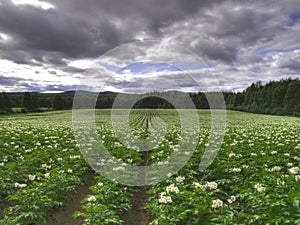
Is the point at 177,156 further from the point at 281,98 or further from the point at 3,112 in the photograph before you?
the point at 281,98

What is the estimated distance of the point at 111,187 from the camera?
23.7ft

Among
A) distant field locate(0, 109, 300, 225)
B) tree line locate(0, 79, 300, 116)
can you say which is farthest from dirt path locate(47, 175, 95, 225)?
tree line locate(0, 79, 300, 116)

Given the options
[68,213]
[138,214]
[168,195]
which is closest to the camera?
[168,195]

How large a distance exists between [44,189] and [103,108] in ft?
248

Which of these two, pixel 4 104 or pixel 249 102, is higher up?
pixel 249 102

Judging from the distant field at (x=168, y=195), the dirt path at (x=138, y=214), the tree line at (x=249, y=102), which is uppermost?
the tree line at (x=249, y=102)

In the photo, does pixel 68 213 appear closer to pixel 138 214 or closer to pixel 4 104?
pixel 138 214

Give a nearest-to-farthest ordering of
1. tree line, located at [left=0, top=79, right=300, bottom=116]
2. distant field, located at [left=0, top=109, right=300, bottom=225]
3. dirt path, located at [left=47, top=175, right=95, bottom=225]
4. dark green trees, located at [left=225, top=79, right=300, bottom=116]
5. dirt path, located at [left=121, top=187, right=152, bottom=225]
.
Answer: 1. distant field, located at [left=0, top=109, right=300, bottom=225]
2. dirt path, located at [left=47, top=175, right=95, bottom=225]
3. dirt path, located at [left=121, top=187, right=152, bottom=225]
4. tree line, located at [left=0, top=79, right=300, bottom=116]
5. dark green trees, located at [left=225, top=79, right=300, bottom=116]

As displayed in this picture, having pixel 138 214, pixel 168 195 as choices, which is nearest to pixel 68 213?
pixel 138 214

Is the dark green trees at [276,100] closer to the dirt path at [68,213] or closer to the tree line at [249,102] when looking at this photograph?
the tree line at [249,102]

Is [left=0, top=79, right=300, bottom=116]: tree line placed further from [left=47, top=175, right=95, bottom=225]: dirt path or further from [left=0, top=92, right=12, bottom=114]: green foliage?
[left=47, top=175, right=95, bottom=225]: dirt path

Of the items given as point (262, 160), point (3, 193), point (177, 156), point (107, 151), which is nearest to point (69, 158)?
point (107, 151)

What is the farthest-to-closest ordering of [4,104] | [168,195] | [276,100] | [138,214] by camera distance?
A: [276,100] < [4,104] < [138,214] < [168,195]

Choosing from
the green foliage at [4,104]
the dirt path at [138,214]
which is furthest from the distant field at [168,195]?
the green foliage at [4,104]
